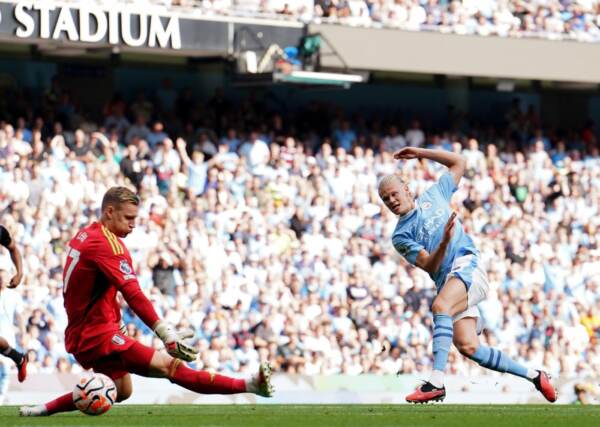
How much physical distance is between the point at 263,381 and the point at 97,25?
12910 millimetres

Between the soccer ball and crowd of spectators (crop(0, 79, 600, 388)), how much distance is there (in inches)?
315

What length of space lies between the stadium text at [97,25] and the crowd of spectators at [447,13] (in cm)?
40

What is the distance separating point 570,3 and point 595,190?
358 centimetres

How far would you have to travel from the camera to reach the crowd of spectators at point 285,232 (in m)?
20.9

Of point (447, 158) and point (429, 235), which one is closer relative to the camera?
point (429, 235)

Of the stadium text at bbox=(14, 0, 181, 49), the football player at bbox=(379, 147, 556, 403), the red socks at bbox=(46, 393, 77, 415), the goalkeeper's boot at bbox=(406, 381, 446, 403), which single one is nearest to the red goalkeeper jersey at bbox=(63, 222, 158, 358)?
the red socks at bbox=(46, 393, 77, 415)

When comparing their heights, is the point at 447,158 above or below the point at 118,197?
above

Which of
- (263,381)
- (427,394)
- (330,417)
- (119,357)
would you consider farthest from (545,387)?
(119,357)

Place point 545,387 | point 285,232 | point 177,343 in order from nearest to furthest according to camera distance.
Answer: point 177,343, point 545,387, point 285,232

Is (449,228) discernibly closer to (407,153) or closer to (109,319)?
(407,153)

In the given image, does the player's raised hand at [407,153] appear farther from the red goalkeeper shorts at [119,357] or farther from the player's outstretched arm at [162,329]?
the player's outstretched arm at [162,329]

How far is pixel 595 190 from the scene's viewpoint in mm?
28203

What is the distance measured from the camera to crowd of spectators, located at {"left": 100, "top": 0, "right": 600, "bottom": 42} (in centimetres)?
2517

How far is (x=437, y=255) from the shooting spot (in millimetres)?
12805
